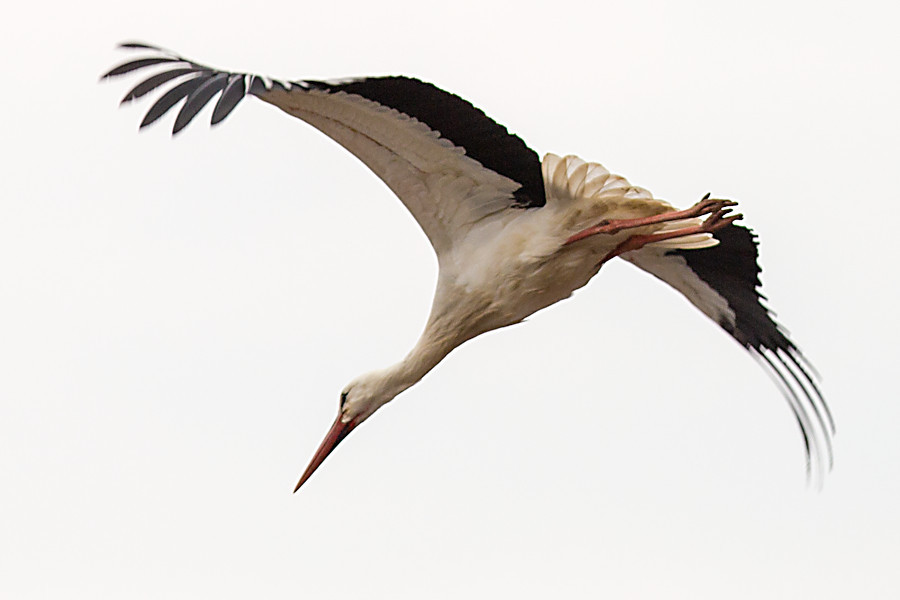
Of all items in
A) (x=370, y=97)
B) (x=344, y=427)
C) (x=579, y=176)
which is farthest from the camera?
(x=344, y=427)

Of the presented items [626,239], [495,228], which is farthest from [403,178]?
[626,239]

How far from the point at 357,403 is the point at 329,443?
383 mm

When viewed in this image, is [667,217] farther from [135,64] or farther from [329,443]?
[135,64]

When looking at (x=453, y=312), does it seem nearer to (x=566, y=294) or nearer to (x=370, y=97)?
(x=566, y=294)

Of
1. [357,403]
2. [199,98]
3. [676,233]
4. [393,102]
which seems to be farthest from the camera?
[357,403]

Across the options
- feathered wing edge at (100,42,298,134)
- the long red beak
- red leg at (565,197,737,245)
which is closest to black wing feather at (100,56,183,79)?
feathered wing edge at (100,42,298,134)

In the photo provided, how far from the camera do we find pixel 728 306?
958 cm

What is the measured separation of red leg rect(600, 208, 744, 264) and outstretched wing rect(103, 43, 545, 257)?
0.41 meters

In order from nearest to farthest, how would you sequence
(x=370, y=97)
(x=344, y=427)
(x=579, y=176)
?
1. (x=370, y=97)
2. (x=579, y=176)
3. (x=344, y=427)

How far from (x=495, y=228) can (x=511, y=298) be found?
1.06ft

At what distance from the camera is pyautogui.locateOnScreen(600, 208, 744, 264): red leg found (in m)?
8.30

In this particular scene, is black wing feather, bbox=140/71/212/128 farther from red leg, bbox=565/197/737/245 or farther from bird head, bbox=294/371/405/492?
bird head, bbox=294/371/405/492

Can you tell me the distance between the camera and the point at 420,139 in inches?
320

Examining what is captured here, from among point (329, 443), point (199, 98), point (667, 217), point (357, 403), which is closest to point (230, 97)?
point (199, 98)
